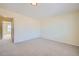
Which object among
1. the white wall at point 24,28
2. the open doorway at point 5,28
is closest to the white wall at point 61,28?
the white wall at point 24,28

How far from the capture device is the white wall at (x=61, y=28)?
2.44 metres

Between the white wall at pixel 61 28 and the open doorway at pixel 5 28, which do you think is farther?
the white wall at pixel 61 28

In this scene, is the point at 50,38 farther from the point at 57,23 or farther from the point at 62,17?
the point at 62,17

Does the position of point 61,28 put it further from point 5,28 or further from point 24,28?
point 5,28

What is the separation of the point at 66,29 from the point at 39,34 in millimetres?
1117

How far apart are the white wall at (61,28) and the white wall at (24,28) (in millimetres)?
203

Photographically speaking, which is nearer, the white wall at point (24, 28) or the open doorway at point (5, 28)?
the open doorway at point (5, 28)

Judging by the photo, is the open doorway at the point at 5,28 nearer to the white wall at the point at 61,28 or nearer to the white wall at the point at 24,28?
the white wall at the point at 24,28

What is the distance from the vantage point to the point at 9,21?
2.17 metres

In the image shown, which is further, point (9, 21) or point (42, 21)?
point (42, 21)

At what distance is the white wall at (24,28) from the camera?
96.4 inches

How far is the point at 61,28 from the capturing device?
9.71 feet

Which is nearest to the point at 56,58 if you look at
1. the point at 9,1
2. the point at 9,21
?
the point at 9,1

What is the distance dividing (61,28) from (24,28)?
122 centimetres
